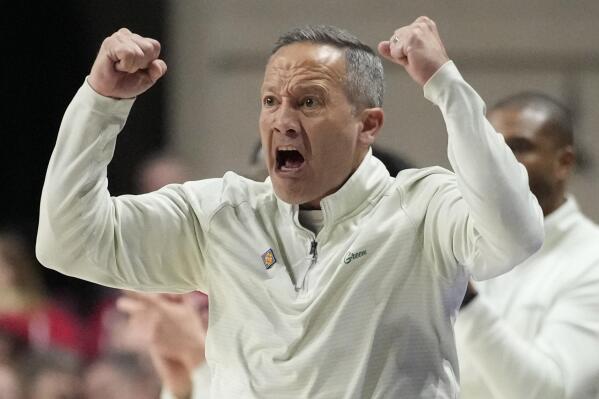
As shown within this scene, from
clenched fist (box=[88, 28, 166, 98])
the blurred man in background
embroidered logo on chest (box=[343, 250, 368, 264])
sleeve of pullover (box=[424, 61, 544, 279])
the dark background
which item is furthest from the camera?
the dark background

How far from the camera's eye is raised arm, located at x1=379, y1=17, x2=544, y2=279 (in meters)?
2.31

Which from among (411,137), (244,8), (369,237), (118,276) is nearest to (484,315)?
(369,237)

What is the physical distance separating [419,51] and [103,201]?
0.65 metres

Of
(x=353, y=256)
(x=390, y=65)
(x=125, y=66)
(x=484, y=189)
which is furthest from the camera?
(x=390, y=65)

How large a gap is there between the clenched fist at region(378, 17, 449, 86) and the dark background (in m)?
4.05

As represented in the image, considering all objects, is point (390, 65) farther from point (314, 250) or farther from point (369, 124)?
point (314, 250)

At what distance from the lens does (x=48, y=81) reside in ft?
21.3

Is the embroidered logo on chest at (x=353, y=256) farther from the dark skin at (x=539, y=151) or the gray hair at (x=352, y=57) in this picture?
the dark skin at (x=539, y=151)

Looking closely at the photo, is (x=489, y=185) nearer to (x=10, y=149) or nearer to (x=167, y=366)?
(x=167, y=366)

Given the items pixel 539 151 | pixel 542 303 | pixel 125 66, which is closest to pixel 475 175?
pixel 125 66

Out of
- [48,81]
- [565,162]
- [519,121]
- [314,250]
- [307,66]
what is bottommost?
[48,81]

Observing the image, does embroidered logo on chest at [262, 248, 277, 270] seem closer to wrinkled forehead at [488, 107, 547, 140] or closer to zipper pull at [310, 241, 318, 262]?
zipper pull at [310, 241, 318, 262]

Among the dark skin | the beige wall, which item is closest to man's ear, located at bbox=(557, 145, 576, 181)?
the dark skin

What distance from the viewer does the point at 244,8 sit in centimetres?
653
